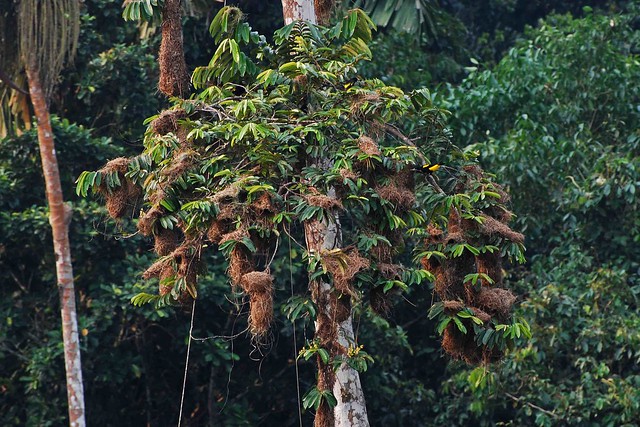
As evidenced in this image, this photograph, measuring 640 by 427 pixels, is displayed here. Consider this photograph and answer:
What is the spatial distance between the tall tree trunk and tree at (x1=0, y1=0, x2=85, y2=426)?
9.37 ft

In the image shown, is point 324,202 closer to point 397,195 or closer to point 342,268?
point 342,268

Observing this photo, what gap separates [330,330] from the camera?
22.0ft

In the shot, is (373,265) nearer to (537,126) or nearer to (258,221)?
(258,221)

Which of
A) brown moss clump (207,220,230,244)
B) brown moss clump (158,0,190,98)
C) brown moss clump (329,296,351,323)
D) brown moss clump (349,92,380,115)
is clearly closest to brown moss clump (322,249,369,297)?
brown moss clump (329,296,351,323)

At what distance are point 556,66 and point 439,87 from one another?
1.32 meters

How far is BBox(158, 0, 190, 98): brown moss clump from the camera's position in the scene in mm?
7395

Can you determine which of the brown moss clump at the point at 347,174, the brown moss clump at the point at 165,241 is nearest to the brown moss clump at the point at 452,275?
the brown moss clump at the point at 347,174

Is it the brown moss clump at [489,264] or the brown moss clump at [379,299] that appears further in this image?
the brown moss clump at [489,264]

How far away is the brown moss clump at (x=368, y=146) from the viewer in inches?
259

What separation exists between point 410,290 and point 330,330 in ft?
16.9

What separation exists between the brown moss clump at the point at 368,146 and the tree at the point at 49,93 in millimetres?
4021

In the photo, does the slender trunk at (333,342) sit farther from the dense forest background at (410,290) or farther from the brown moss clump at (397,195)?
the dense forest background at (410,290)

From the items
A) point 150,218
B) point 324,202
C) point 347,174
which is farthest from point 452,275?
point 150,218

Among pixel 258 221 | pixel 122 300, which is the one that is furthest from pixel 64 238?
pixel 258 221
